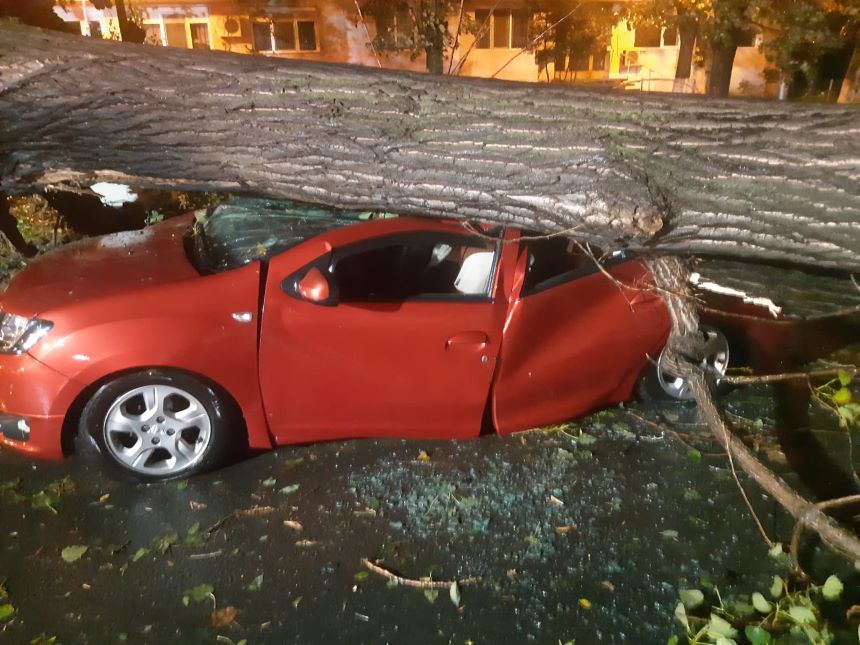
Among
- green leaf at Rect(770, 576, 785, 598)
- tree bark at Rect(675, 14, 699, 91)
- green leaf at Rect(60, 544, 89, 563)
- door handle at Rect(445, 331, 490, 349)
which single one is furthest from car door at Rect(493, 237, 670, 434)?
tree bark at Rect(675, 14, 699, 91)

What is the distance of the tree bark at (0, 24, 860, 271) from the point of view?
9.50 ft

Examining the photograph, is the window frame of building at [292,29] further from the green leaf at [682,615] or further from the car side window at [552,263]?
the green leaf at [682,615]

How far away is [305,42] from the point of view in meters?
21.3

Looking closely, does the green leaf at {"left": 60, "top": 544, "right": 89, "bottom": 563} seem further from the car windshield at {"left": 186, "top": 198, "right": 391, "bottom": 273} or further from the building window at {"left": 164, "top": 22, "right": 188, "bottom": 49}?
the building window at {"left": 164, "top": 22, "right": 188, "bottom": 49}

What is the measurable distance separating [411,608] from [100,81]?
8.87 ft

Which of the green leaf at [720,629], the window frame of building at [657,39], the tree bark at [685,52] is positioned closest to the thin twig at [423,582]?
the green leaf at [720,629]

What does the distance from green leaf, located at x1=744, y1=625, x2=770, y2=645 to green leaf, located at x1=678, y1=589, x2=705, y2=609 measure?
224mm

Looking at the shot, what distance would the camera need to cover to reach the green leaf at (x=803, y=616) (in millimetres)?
2898

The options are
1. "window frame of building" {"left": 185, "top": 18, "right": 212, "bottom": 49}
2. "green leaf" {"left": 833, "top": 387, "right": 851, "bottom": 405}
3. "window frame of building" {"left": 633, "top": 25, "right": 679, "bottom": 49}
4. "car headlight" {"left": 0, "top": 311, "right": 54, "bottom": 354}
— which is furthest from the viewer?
"window frame of building" {"left": 633, "top": 25, "right": 679, "bottom": 49}

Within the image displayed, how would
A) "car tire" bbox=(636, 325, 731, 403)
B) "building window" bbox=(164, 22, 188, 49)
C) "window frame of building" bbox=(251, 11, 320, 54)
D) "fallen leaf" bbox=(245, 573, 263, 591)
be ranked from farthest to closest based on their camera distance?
"window frame of building" bbox=(251, 11, 320, 54) → "building window" bbox=(164, 22, 188, 49) → "car tire" bbox=(636, 325, 731, 403) → "fallen leaf" bbox=(245, 573, 263, 591)

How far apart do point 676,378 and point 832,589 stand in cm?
186

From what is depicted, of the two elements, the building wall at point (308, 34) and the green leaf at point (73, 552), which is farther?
the building wall at point (308, 34)

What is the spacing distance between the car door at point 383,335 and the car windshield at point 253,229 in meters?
0.34

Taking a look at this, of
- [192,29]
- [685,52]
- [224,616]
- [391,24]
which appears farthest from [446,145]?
[192,29]
